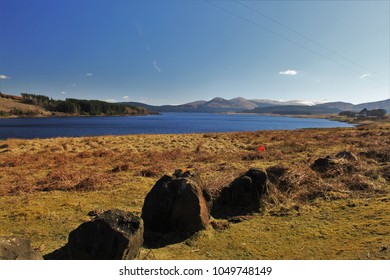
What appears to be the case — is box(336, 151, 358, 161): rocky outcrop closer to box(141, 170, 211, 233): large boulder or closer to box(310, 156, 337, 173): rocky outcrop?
box(310, 156, 337, 173): rocky outcrop

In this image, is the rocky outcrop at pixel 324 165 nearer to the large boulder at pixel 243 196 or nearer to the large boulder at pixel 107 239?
the large boulder at pixel 243 196

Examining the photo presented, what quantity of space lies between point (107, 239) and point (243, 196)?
5.86 metres

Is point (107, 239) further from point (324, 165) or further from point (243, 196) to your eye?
point (324, 165)

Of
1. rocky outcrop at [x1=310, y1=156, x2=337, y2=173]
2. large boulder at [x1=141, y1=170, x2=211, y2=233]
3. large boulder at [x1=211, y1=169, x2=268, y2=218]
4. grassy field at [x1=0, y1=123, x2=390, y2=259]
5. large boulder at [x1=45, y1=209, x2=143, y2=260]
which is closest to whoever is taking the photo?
large boulder at [x1=45, y1=209, x2=143, y2=260]

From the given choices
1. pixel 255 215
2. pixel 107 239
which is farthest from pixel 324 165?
pixel 107 239

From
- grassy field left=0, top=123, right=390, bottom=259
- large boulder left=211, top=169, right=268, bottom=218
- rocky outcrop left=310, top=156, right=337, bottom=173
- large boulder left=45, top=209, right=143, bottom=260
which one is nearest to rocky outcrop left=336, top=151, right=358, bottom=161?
grassy field left=0, top=123, right=390, bottom=259

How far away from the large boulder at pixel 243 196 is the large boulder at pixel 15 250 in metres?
5.90

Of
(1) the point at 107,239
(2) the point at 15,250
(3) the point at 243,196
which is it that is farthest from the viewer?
(3) the point at 243,196

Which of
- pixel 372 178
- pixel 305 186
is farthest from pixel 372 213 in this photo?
pixel 372 178

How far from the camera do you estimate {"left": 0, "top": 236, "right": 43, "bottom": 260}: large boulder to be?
5123 mm

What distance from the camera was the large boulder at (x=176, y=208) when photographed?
26.1 ft

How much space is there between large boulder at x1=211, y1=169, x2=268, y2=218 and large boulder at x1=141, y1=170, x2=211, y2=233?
6.08ft

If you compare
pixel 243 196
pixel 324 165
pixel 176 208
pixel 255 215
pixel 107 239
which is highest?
pixel 107 239

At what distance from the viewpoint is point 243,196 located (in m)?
10.2
